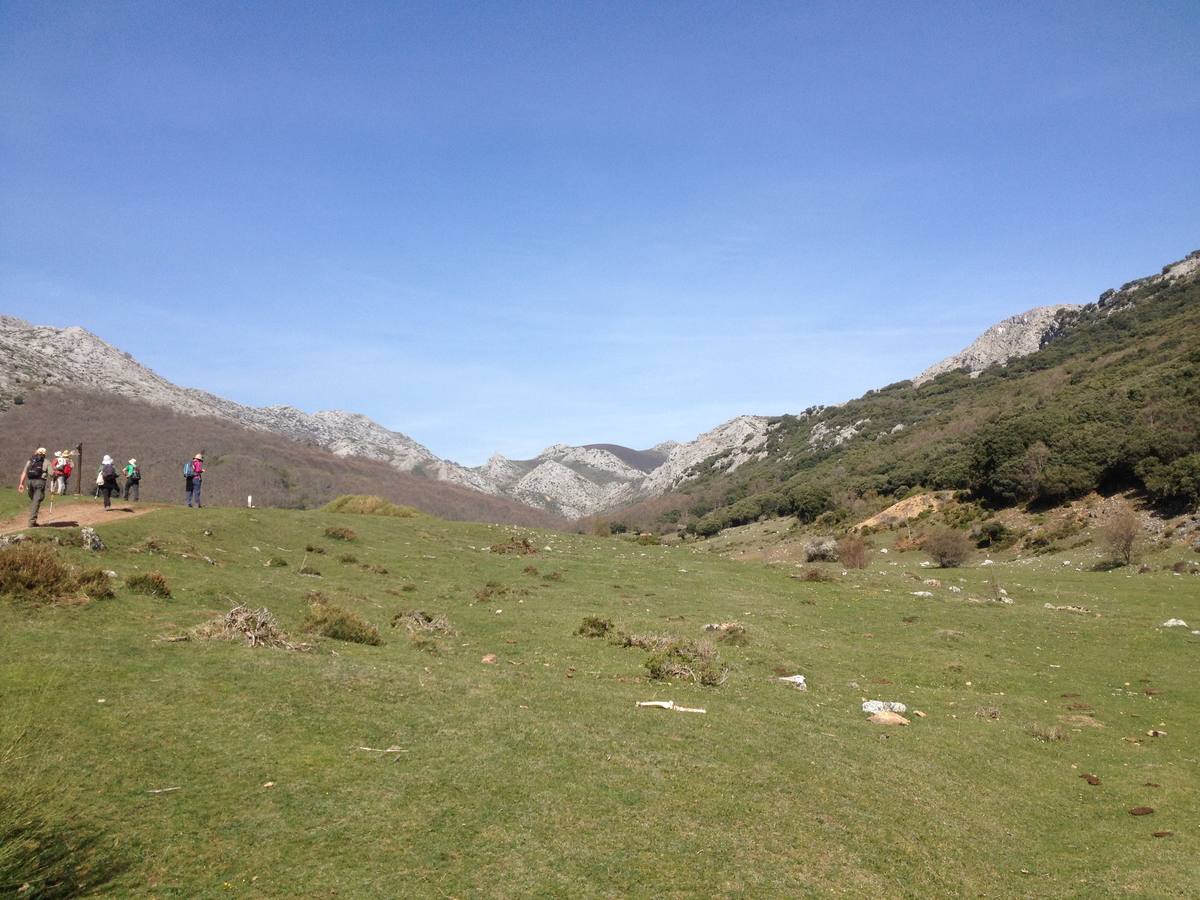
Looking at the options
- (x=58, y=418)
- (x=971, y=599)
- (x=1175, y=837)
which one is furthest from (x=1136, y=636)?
(x=58, y=418)

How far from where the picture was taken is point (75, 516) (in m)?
22.3

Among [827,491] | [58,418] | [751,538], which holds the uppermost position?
[58,418]

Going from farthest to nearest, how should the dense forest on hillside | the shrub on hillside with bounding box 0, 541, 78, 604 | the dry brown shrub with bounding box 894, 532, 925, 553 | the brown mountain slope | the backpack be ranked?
1. the brown mountain slope
2. the dry brown shrub with bounding box 894, 532, 925, 553
3. the dense forest on hillside
4. the backpack
5. the shrub on hillside with bounding box 0, 541, 78, 604

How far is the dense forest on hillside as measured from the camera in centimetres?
5197

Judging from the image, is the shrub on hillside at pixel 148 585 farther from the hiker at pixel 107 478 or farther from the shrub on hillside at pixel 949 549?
the shrub on hillside at pixel 949 549

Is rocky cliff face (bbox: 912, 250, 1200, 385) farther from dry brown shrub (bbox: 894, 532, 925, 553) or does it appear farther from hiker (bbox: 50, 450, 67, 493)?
hiker (bbox: 50, 450, 67, 493)

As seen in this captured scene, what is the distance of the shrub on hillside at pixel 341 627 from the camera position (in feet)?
47.3

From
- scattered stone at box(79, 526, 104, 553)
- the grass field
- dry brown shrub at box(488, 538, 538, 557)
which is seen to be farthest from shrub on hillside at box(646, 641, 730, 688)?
dry brown shrub at box(488, 538, 538, 557)

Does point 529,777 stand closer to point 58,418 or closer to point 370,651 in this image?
point 370,651

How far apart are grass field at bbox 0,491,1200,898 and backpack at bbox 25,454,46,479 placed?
2712mm

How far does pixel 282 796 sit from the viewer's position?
708 cm

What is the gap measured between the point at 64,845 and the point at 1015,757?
1270 centimetres

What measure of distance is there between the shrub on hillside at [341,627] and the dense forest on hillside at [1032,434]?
4717 cm

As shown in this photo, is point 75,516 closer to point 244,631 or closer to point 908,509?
point 244,631
